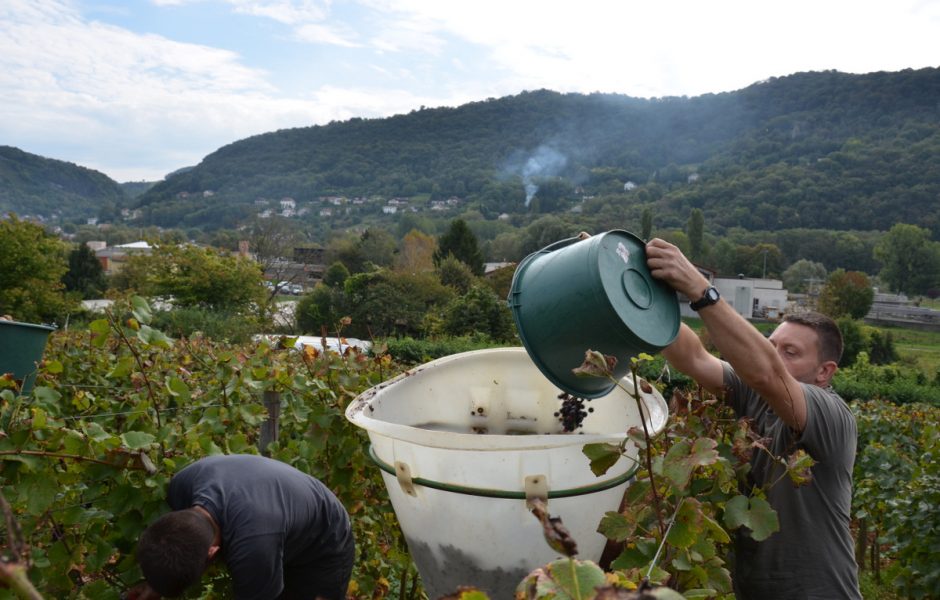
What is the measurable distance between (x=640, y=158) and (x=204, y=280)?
3925 inches

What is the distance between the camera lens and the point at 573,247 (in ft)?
5.20

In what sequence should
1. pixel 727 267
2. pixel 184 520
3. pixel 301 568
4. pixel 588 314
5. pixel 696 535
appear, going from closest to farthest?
1. pixel 696 535
2. pixel 588 314
3. pixel 184 520
4. pixel 301 568
5. pixel 727 267

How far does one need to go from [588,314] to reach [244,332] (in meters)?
20.9

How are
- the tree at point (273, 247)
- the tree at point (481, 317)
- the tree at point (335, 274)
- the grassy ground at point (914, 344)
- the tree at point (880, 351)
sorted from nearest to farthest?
the tree at point (481, 317) < the tree at point (880, 351) < the grassy ground at point (914, 344) < the tree at point (335, 274) < the tree at point (273, 247)

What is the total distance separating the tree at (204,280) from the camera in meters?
25.8

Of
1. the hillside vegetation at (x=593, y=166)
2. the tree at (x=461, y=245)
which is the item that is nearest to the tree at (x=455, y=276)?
the tree at (x=461, y=245)

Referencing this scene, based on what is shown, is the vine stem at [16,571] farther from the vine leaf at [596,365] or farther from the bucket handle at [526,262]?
the bucket handle at [526,262]

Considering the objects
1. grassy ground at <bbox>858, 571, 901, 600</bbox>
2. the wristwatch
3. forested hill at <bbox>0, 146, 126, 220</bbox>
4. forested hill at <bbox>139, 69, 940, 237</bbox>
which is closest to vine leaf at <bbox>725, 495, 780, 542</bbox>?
the wristwatch

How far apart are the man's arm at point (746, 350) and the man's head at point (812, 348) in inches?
11.8

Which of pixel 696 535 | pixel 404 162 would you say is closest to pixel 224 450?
pixel 696 535

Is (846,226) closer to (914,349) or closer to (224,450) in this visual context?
(914,349)

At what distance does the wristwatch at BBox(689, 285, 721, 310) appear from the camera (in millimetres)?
1711

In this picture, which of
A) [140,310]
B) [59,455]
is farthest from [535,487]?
[140,310]

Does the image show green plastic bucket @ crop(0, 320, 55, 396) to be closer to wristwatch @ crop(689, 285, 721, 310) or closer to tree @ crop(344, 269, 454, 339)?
wristwatch @ crop(689, 285, 721, 310)
